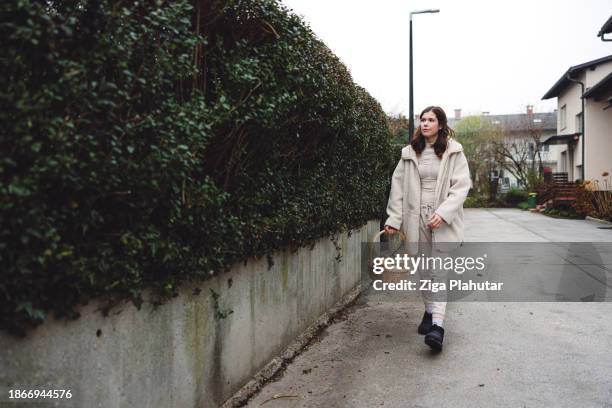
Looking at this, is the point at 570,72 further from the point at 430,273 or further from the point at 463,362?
the point at 463,362

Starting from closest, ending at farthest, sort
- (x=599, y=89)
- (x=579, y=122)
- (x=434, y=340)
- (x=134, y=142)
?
(x=134, y=142) → (x=434, y=340) → (x=599, y=89) → (x=579, y=122)

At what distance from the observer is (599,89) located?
77.7ft

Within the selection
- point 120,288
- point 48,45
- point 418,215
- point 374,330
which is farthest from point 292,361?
point 48,45

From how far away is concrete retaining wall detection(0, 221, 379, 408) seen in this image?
1.93 metres

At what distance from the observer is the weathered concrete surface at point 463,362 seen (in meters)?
3.47

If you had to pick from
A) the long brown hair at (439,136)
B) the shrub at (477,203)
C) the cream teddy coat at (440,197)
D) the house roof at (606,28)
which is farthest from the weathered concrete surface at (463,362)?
the shrub at (477,203)

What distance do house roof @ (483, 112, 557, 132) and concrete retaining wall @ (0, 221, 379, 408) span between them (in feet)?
152

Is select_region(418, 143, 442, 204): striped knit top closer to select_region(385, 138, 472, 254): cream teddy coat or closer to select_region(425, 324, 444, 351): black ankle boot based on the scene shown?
select_region(385, 138, 472, 254): cream teddy coat

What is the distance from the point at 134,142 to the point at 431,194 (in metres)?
3.19

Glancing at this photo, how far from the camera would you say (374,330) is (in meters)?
5.23

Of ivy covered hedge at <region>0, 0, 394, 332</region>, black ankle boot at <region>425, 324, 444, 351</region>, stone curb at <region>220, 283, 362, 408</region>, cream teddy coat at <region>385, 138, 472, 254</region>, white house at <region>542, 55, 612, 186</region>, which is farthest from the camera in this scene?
white house at <region>542, 55, 612, 186</region>

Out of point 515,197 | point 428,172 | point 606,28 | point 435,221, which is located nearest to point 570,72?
point 606,28

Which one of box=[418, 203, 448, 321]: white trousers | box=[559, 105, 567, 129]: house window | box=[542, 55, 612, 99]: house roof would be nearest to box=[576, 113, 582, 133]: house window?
box=[542, 55, 612, 99]: house roof

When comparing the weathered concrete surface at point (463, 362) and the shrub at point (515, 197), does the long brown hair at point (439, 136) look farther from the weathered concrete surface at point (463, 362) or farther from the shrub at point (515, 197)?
the shrub at point (515, 197)
